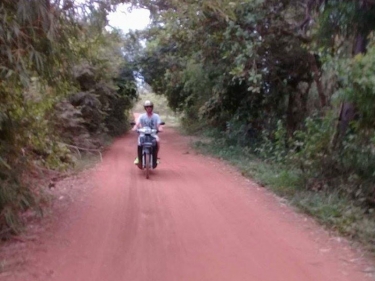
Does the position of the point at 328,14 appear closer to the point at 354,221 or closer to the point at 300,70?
the point at 354,221

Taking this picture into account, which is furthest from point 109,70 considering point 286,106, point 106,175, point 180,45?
point 106,175

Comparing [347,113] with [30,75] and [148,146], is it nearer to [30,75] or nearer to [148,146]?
[148,146]

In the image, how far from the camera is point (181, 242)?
7.99 m

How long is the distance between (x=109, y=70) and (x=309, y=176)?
40.5 ft

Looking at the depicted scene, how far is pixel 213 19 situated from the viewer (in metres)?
17.0

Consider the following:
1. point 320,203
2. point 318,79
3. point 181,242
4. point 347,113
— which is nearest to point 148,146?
point 347,113

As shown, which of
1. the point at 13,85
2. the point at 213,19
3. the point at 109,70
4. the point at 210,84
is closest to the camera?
the point at 13,85

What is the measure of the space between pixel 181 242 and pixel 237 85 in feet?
49.5

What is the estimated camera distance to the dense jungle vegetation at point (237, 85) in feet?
26.6

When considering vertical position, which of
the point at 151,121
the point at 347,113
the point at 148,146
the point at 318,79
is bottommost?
the point at 148,146

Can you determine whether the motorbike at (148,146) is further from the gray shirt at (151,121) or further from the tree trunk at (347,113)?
the tree trunk at (347,113)

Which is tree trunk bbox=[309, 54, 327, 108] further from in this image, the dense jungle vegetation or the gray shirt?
the gray shirt

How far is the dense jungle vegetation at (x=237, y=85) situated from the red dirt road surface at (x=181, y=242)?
31.4 inches

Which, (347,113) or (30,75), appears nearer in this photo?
(30,75)
